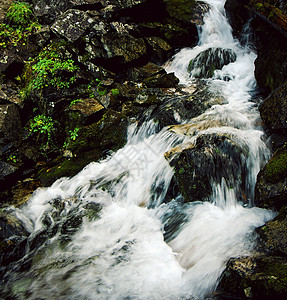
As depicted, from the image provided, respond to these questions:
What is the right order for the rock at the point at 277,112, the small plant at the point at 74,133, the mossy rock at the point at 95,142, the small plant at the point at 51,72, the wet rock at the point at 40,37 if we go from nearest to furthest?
1. the rock at the point at 277,112
2. the mossy rock at the point at 95,142
3. the small plant at the point at 74,133
4. the small plant at the point at 51,72
5. the wet rock at the point at 40,37

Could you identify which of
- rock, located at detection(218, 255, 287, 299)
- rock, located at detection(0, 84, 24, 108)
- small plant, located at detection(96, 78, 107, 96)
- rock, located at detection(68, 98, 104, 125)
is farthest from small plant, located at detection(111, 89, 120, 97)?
rock, located at detection(218, 255, 287, 299)

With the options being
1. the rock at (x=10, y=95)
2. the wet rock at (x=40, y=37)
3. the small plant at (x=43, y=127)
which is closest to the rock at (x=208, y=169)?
the small plant at (x=43, y=127)

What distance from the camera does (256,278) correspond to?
104 inches

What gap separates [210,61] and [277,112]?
4.86m

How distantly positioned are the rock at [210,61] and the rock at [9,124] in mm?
6391

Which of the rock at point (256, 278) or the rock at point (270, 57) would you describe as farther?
the rock at point (270, 57)

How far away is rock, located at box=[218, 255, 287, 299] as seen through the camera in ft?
8.27

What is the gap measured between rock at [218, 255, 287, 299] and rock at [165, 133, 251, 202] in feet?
5.25

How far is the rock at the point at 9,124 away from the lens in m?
6.88

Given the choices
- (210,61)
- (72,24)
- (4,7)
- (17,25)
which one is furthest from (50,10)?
(210,61)

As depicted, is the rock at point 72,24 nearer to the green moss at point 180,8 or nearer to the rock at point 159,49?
the rock at point 159,49

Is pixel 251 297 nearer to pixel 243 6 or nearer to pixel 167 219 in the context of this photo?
pixel 167 219

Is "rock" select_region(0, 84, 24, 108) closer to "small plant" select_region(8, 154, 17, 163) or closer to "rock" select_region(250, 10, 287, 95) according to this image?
"small plant" select_region(8, 154, 17, 163)

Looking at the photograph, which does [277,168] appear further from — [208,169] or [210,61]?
[210,61]
